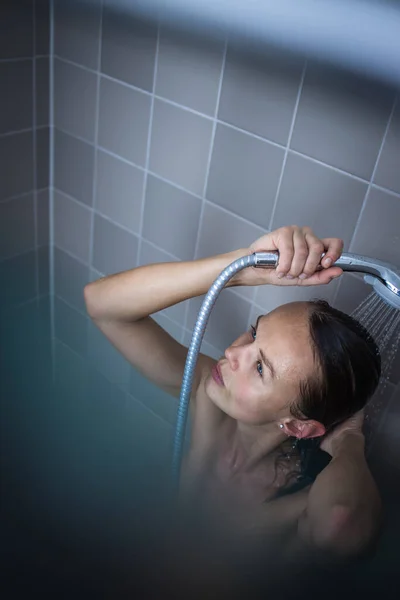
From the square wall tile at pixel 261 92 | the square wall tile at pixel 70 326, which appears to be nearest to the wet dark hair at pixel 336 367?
the square wall tile at pixel 261 92

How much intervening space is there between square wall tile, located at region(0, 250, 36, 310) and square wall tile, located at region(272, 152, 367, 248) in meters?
0.90

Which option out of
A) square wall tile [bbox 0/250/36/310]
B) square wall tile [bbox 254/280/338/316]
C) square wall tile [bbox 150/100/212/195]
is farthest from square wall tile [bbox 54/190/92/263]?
square wall tile [bbox 254/280/338/316]

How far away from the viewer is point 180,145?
1216 millimetres

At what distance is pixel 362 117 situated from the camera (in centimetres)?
91

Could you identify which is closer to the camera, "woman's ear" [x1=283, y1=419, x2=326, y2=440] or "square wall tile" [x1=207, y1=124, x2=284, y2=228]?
"woman's ear" [x1=283, y1=419, x2=326, y2=440]

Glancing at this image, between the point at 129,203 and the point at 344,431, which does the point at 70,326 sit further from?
the point at 344,431

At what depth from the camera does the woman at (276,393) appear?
838 millimetres

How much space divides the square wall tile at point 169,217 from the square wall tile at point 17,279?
48cm

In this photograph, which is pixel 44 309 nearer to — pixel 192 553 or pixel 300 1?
pixel 192 553

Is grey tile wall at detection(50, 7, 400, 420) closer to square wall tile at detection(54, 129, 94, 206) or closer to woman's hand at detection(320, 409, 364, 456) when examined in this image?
square wall tile at detection(54, 129, 94, 206)

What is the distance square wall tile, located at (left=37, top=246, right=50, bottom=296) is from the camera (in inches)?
66.3

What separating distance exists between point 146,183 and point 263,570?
0.91 metres

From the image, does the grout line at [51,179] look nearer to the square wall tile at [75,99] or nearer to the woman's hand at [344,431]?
the square wall tile at [75,99]

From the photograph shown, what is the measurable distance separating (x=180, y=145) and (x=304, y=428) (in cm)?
69
